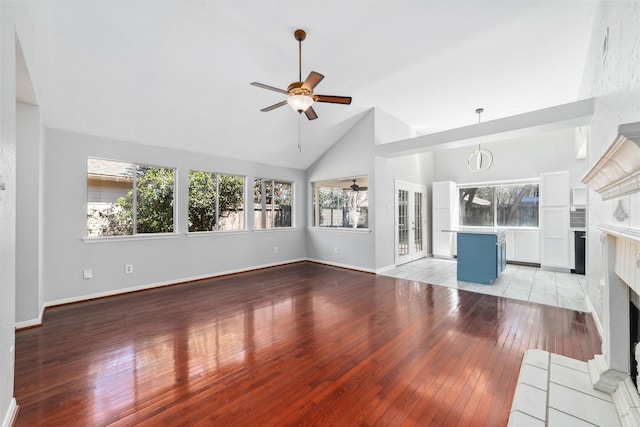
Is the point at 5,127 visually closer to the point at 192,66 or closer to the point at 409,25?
the point at 192,66

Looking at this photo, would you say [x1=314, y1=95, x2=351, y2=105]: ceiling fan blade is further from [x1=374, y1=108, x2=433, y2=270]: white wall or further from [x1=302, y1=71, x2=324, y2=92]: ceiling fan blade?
[x1=374, y1=108, x2=433, y2=270]: white wall

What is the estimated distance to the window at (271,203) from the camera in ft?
→ 20.5

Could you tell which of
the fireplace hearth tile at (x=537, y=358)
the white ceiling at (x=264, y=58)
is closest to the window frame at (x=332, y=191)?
the white ceiling at (x=264, y=58)

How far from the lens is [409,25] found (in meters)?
3.20

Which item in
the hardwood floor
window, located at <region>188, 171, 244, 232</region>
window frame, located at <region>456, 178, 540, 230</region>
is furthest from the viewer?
window frame, located at <region>456, 178, 540, 230</region>

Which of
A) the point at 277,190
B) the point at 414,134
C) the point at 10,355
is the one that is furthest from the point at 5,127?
the point at 414,134

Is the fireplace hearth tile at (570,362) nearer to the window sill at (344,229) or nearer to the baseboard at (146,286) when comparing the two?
the baseboard at (146,286)

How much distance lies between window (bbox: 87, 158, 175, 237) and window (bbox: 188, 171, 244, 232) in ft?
1.35

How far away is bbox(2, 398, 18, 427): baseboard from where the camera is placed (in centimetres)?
153

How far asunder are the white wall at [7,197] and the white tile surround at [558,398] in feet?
9.81

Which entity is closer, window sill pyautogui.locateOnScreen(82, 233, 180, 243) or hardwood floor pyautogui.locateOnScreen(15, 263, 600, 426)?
hardwood floor pyautogui.locateOnScreen(15, 263, 600, 426)

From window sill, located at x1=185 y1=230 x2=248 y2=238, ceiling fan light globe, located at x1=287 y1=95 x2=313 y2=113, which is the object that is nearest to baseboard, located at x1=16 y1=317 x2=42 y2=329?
window sill, located at x1=185 y1=230 x2=248 y2=238

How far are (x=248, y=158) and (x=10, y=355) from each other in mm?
4735

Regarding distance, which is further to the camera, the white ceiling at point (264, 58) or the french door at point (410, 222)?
the french door at point (410, 222)
